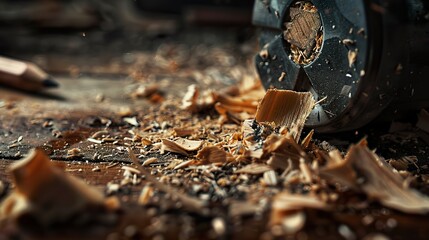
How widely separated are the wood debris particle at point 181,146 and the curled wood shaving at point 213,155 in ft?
0.18

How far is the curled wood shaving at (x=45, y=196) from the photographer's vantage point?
0.79m

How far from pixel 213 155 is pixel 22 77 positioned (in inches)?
37.7

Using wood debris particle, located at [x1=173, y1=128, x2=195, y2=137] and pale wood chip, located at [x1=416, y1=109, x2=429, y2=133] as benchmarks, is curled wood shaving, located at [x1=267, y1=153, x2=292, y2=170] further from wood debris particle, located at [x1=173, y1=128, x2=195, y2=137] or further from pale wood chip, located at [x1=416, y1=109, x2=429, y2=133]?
pale wood chip, located at [x1=416, y1=109, x2=429, y2=133]

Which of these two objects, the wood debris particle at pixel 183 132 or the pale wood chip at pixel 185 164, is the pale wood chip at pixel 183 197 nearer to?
the pale wood chip at pixel 185 164

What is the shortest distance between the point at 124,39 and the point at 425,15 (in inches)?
82.4

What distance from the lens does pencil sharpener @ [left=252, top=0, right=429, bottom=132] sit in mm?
989

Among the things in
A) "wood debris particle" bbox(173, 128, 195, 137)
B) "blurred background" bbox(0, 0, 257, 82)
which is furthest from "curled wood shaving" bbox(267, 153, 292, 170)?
"blurred background" bbox(0, 0, 257, 82)

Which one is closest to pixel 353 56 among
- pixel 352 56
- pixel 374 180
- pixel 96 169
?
pixel 352 56

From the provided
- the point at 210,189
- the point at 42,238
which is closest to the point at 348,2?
the point at 210,189

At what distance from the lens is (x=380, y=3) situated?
3.20ft

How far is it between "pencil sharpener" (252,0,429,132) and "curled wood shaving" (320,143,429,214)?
151mm

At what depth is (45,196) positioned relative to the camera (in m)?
0.81

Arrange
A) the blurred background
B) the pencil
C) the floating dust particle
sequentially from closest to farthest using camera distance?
the floating dust particle → the pencil → the blurred background

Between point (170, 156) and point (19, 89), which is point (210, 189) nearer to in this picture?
point (170, 156)
